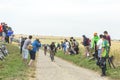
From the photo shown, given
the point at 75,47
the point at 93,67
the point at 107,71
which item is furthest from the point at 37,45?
the point at 75,47

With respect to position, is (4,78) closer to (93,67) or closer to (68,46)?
(93,67)

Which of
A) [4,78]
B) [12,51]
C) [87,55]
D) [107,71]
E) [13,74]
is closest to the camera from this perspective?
[4,78]

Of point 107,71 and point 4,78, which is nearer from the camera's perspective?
point 4,78

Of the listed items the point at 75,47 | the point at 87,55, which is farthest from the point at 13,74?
the point at 75,47

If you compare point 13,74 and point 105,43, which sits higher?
point 105,43

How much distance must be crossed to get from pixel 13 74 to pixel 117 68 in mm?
7212

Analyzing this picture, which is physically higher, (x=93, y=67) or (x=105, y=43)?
(x=105, y=43)

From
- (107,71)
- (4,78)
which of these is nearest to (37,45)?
(107,71)

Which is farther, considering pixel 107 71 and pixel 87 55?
pixel 87 55

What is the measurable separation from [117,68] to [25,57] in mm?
7239

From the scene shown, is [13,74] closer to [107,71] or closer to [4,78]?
[4,78]

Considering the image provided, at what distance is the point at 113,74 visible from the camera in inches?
928

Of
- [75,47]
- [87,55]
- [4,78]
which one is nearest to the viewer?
[4,78]

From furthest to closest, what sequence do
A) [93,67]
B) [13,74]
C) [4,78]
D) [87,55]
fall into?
[87,55], [93,67], [13,74], [4,78]
